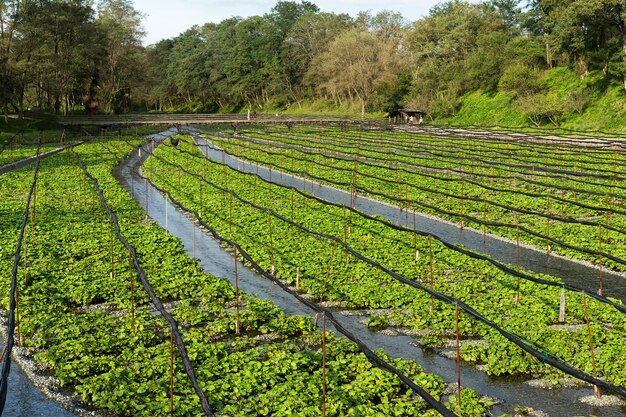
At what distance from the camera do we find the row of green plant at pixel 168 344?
9.52m

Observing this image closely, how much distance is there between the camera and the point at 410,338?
40.7 feet

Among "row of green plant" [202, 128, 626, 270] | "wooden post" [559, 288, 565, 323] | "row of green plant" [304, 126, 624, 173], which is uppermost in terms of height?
"row of green plant" [304, 126, 624, 173]

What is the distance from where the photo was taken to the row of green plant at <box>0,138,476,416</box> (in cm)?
952

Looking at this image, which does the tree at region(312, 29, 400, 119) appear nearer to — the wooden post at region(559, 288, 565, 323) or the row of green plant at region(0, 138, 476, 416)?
the row of green plant at region(0, 138, 476, 416)

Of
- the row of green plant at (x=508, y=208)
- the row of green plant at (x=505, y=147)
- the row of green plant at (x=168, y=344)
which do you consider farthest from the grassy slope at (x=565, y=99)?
the row of green plant at (x=168, y=344)

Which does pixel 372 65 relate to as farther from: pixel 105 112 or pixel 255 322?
pixel 255 322

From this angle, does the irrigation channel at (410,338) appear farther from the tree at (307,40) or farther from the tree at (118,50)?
the tree at (307,40)

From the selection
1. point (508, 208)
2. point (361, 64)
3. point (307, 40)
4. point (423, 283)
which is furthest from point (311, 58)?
point (423, 283)

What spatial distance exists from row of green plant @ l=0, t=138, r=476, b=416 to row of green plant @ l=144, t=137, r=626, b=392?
5.74 feet

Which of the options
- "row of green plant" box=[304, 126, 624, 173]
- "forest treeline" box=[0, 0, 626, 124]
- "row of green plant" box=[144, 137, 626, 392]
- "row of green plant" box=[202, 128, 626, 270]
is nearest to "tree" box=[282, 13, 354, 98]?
"forest treeline" box=[0, 0, 626, 124]

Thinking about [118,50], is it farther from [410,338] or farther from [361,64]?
[410,338]

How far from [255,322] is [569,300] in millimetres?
6615

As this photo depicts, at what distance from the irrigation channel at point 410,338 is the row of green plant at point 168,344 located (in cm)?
76

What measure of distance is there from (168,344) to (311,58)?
309 feet
